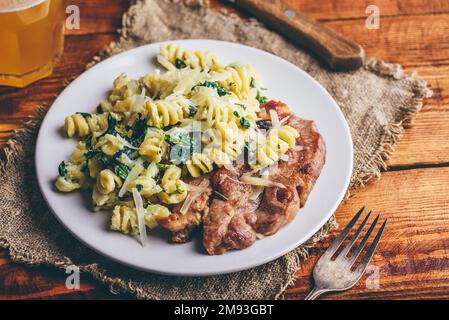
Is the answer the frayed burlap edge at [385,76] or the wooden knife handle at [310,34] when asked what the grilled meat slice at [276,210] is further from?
the wooden knife handle at [310,34]

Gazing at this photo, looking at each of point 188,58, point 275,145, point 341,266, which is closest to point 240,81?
point 188,58

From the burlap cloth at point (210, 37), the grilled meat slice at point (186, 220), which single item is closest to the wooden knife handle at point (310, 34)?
the burlap cloth at point (210, 37)

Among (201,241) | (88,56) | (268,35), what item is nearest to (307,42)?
(268,35)

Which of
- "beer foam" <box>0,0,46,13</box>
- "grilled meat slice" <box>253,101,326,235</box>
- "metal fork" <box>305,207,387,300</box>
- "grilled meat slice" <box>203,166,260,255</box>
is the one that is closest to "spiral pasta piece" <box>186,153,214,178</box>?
"grilled meat slice" <box>203,166,260,255</box>

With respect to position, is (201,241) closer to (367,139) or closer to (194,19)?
(367,139)

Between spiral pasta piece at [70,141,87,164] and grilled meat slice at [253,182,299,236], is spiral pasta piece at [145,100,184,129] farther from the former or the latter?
grilled meat slice at [253,182,299,236]

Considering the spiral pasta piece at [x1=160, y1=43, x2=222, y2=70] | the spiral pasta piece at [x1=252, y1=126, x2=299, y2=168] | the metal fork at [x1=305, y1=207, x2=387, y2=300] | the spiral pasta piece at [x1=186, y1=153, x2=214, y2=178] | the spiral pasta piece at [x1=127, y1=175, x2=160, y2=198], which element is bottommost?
the metal fork at [x1=305, y1=207, x2=387, y2=300]
